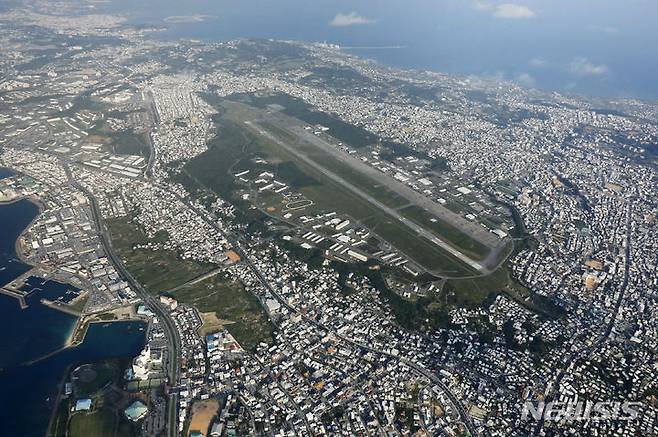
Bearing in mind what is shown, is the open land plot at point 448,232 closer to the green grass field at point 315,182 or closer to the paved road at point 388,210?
the green grass field at point 315,182

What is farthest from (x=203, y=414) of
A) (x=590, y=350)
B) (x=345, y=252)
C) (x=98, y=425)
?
(x=590, y=350)

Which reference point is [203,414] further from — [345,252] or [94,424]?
[345,252]

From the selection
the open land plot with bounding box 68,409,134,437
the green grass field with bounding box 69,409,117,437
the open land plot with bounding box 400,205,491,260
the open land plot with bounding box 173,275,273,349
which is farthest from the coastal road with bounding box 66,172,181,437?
the open land plot with bounding box 400,205,491,260

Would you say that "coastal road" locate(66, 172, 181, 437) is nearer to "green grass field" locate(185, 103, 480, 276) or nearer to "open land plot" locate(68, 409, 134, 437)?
"open land plot" locate(68, 409, 134, 437)

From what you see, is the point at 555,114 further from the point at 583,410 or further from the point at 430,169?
the point at 583,410

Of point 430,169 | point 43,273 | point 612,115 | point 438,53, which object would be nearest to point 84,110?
point 43,273

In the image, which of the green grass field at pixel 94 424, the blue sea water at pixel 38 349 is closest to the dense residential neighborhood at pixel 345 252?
the blue sea water at pixel 38 349
